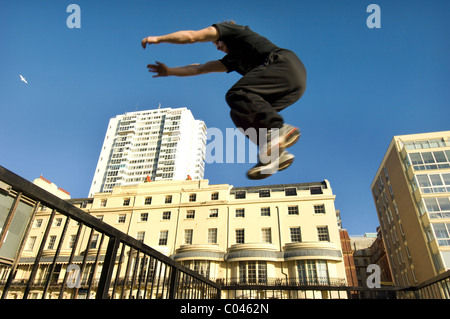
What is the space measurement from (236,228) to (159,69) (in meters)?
27.6

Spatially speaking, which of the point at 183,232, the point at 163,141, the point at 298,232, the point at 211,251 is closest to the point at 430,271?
the point at 298,232

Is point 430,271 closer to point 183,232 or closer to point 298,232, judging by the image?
point 298,232

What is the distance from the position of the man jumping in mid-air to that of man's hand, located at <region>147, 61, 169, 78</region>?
64 cm

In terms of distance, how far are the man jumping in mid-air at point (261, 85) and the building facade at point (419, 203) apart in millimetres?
33057

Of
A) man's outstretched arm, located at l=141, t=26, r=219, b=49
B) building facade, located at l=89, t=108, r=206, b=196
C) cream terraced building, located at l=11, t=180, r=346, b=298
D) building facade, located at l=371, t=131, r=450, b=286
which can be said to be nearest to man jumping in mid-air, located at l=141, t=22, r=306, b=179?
man's outstretched arm, located at l=141, t=26, r=219, b=49

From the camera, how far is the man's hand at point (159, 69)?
9.95 feet

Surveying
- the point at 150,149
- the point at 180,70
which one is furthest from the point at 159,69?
the point at 150,149

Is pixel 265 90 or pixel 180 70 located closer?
pixel 265 90

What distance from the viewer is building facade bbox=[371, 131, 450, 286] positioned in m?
28.8

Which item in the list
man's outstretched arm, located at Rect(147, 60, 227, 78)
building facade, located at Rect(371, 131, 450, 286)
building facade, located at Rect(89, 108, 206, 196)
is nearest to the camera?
man's outstretched arm, located at Rect(147, 60, 227, 78)

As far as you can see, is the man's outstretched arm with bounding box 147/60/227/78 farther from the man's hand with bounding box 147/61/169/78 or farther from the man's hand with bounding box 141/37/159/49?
the man's hand with bounding box 141/37/159/49

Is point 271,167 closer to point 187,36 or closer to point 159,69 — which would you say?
point 187,36

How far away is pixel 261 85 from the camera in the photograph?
2.25 metres

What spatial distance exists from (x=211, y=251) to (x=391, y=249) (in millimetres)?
33519
